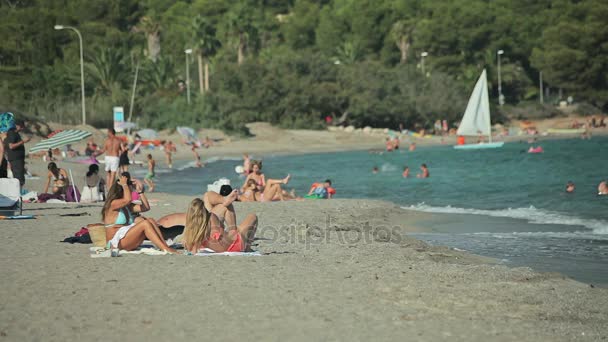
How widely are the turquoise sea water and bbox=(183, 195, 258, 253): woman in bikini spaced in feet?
11.6

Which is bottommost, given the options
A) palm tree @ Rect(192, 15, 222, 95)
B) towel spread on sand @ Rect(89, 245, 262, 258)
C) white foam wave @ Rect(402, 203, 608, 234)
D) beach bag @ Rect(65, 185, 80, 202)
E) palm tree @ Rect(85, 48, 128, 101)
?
white foam wave @ Rect(402, 203, 608, 234)

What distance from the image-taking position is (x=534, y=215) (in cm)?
1842

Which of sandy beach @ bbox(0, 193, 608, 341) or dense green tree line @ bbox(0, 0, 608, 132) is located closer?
sandy beach @ bbox(0, 193, 608, 341)

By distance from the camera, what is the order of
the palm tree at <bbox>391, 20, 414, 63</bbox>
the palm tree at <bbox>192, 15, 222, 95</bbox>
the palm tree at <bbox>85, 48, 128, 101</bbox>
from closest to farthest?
1. the palm tree at <bbox>85, 48, 128, 101</bbox>
2. the palm tree at <bbox>192, 15, 222, 95</bbox>
3. the palm tree at <bbox>391, 20, 414, 63</bbox>

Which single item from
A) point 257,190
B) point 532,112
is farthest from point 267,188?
point 532,112

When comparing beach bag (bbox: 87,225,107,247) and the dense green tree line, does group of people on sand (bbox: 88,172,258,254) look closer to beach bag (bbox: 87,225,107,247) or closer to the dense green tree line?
beach bag (bbox: 87,225,107,247)

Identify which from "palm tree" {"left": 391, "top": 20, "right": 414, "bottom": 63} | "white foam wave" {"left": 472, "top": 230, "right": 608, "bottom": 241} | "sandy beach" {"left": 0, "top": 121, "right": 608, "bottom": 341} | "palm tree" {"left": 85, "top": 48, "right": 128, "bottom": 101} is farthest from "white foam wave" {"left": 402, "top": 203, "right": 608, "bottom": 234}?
"palm tree" {"left": 391, "top": 20, "right": 414, "bottom": 63}

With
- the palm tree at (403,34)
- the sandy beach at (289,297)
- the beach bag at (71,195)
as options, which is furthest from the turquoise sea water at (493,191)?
the palm tree at (403,34)

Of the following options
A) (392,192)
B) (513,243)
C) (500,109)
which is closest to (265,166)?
(392,192)

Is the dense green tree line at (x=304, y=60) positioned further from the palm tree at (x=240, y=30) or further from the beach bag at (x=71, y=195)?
the beach bag at (x=71, y=195)

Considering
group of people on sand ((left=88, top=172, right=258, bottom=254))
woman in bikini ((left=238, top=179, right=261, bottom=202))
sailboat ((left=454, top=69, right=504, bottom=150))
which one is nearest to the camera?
group of people on sand ((left=88, top=172, right=258, bottom=254))

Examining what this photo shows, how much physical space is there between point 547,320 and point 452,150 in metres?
45.9

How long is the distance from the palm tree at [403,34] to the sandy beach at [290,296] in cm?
7433
